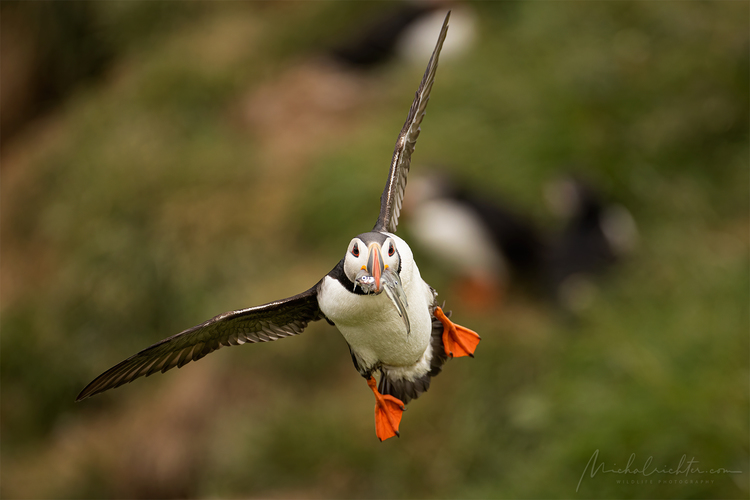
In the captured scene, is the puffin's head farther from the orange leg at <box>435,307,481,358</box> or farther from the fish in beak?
the orange leg at <box>435,307,481,358</box>

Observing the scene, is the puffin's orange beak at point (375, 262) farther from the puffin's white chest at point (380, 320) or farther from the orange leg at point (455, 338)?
the orange leg at point (455, 338)

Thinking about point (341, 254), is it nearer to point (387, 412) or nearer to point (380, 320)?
point (387, 412)

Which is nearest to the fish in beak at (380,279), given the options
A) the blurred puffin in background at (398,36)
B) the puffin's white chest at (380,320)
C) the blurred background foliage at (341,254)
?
the puffin's white chest at (380,320)

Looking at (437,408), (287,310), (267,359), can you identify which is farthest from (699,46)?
(287,310)

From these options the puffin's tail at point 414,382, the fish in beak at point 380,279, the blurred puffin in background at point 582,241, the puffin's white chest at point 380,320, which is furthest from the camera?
the blurred puffin in background at point 582,241

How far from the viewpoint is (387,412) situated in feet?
7.07

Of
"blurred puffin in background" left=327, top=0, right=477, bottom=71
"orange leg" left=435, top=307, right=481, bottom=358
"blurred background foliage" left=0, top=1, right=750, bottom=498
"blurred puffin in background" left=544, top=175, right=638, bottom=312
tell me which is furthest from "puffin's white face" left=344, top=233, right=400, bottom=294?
"blurred puffin in background" left=327, top=0, right=477, bottom=71

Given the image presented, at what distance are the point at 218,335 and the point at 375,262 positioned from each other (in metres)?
0.94

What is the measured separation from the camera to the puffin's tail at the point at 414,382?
2.17 metres

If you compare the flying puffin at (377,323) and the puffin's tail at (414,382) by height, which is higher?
the flying puffin at (377,323)

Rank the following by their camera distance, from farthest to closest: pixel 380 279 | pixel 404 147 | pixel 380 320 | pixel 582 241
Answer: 1. pixel 582 241
2. pixel 404 147
3. pixel 380 320
4. pixel 380 279

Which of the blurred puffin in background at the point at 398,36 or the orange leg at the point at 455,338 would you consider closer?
the orange leg at the point at 455,338

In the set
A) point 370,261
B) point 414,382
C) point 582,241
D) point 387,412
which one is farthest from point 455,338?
point 582,241

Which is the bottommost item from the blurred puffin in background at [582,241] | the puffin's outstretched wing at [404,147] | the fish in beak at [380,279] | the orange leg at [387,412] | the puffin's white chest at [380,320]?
the blurred puffin in background at [582,241]
